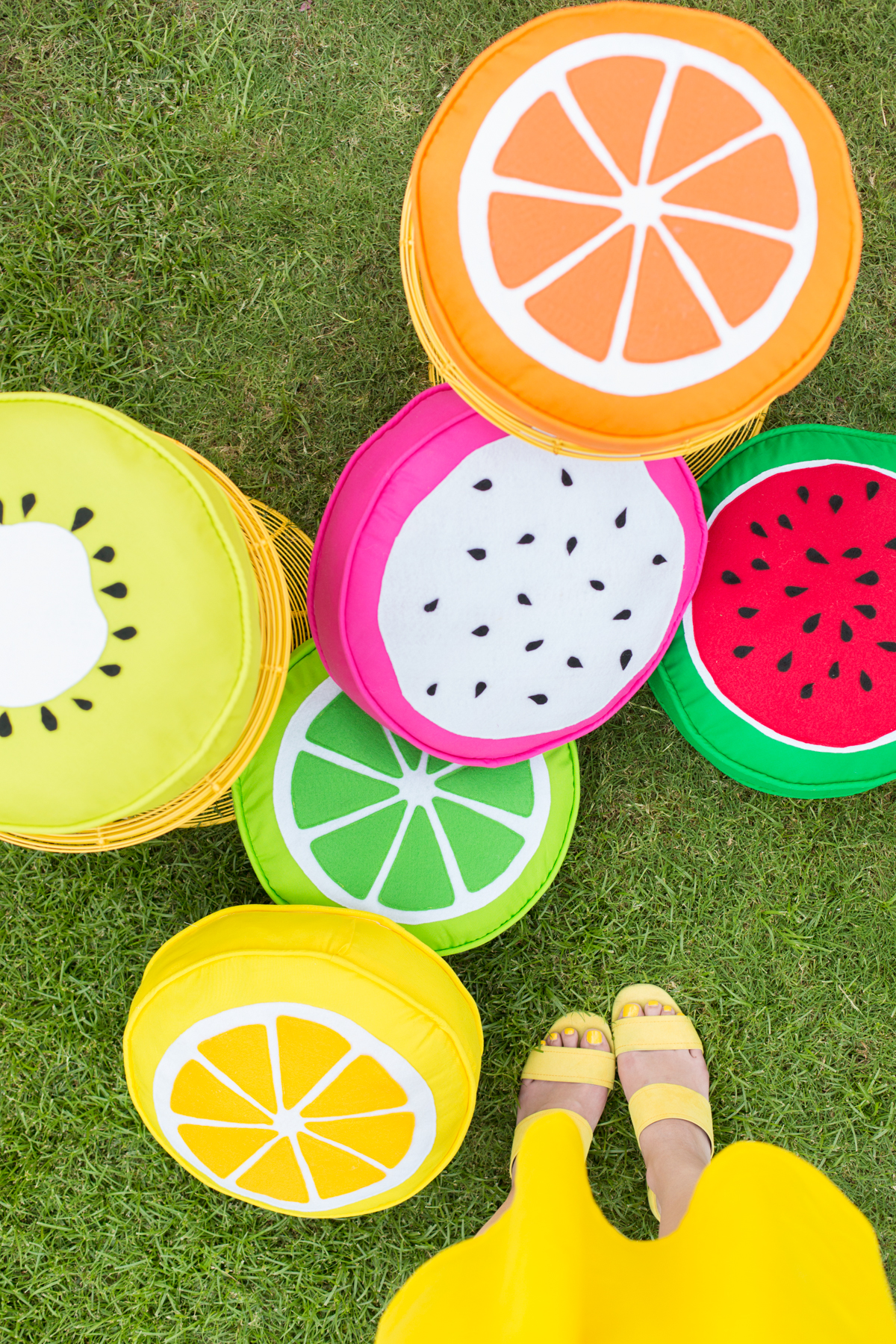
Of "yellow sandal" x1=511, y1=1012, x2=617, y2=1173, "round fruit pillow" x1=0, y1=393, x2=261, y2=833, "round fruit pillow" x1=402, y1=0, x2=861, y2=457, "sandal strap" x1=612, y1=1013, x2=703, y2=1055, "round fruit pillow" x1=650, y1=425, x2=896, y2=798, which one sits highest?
"round fruit pillow" x1=402, y1=0, x2=861, y2=457

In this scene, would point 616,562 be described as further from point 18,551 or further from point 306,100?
point 306,100

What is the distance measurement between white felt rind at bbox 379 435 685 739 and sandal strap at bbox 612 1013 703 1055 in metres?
0.99

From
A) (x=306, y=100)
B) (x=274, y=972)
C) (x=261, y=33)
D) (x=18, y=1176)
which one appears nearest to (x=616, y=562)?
(x=274, y=972)

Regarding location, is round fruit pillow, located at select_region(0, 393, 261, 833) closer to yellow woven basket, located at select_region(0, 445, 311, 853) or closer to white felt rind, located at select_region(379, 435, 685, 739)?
yellow woven basket, located at select_region(0, 445, 311, 853)

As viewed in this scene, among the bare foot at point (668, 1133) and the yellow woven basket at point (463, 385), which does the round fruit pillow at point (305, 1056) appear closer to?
the bare foot at point (668, 1133)

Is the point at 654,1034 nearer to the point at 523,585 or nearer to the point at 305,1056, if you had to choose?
the point at 305,1056

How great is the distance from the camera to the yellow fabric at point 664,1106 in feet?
6.97

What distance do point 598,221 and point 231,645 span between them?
882mm

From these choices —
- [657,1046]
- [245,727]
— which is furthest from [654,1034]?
[245,727]

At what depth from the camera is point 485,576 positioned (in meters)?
1.68

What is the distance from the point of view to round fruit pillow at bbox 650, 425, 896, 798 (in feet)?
6.44

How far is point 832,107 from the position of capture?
7.61ft

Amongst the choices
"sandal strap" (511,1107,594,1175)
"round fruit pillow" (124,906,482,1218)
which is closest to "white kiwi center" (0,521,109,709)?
"round fruit pillow" (124,906,482,1218)

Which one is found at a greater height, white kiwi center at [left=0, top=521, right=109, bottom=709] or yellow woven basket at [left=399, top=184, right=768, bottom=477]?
yellow woven basket at [left=399, top=184, right=768, bottom=477]
